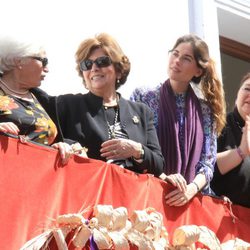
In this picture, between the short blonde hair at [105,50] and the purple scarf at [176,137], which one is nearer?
the short blonde hair at [105,50]

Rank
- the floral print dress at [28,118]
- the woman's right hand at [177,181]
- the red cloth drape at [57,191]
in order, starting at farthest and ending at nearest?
the woman's right hand at [177,181] < the floral print dress at [28,118] < the red cloth drape at [57,191]

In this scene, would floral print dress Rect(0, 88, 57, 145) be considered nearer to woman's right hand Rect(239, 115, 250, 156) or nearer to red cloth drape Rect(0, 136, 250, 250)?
red cloth drape Rect(0, 136, 250, 250)

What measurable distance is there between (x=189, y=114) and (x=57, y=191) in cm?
117

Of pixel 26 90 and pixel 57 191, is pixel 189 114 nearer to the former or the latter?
pixel 26 90

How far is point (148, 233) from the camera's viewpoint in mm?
3836

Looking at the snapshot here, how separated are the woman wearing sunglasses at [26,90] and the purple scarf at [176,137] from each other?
0.72m

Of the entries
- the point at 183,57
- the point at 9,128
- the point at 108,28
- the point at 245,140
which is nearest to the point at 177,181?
the point at 245,140

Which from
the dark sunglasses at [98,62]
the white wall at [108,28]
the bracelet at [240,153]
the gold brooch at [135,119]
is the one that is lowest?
the bracelet at [240,153]

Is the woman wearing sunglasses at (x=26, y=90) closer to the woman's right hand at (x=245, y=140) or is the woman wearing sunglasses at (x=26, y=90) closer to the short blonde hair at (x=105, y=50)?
the short blonde hair at (x=105, y=50)

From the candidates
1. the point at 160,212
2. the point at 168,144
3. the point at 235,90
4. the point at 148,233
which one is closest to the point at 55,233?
the point at 148,233

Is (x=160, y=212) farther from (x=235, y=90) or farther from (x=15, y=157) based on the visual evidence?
(x=235, y=90)

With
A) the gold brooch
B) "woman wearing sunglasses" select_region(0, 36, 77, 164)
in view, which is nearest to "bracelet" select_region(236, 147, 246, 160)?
the gold brooch

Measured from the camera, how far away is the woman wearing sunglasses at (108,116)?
410 centimetres

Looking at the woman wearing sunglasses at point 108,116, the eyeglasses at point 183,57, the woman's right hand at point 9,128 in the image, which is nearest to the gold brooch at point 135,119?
the woman wearing sunglasses at point 108,116
